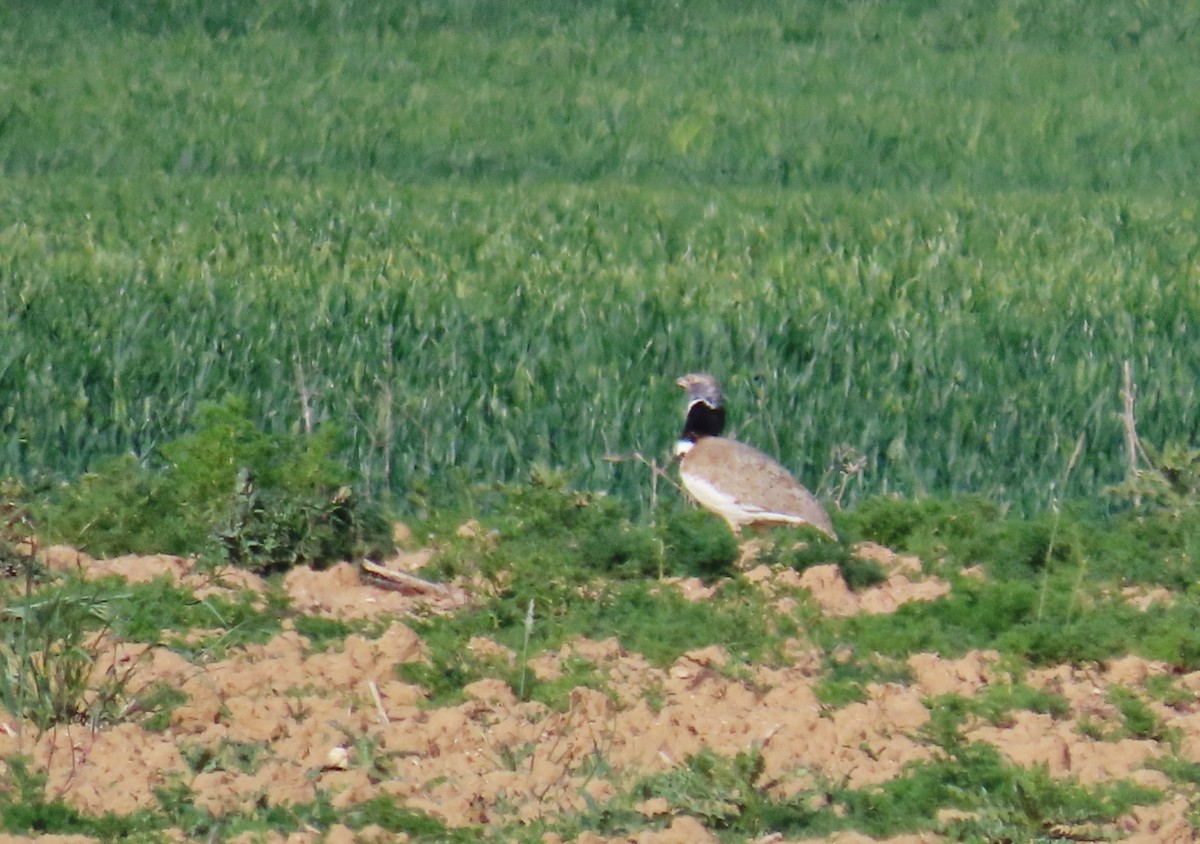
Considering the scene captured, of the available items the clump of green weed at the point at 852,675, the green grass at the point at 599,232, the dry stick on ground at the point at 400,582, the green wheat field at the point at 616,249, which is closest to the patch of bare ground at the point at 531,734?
the clump of green weed at the point at 852,675

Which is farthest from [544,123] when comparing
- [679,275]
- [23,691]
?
[23,691]

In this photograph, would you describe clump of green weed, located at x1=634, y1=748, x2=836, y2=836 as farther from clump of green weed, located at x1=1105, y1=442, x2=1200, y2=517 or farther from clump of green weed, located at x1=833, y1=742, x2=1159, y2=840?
clump of green weed, located at x1=1105, y1=442, x2=1200, y2=517

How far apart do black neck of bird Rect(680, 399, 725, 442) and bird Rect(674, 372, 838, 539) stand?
0.33 meters

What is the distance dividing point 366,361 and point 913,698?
4.71m

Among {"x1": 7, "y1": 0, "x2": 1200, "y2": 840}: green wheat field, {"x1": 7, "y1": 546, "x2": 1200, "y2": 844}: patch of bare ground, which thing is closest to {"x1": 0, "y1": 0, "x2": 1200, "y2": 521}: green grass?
{"x1": 7, "y1": 0, "x2": 1200, "y2": 840}: green wheat field

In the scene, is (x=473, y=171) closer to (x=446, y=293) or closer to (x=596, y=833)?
(x=446, y=293)

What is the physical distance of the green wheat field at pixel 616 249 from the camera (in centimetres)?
894

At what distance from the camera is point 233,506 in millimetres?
7023

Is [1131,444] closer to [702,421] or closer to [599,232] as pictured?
[702,421]

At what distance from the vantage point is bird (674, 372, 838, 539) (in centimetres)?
750

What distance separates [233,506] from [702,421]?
2.13 m

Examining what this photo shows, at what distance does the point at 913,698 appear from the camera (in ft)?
19.4

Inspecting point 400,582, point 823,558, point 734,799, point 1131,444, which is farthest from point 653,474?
point 734,799

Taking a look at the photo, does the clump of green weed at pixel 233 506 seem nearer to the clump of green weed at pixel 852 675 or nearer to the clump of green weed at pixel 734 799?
the clump of green weed at pixel 852 675
